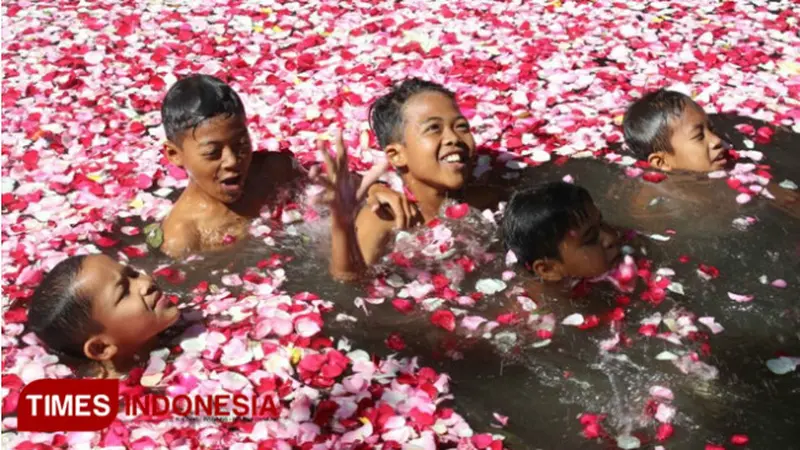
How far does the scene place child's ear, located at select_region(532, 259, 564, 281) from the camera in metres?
4.67

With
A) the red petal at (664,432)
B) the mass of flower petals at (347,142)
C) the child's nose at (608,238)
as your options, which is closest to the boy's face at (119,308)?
the mass of flower petals at (347,142)

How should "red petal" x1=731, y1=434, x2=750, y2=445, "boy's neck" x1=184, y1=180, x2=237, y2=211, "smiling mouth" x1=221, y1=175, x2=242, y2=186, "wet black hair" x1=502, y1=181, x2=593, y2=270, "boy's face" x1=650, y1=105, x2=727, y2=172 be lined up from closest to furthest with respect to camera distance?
1. "red petal" x1=731, y1=434, x2=750, y2=445
2. "wet black hair" x1=502, y1=181, x2=593, y2=270
3. "smiling mouth" x1=221, y1=175, x2=242, y2=186
4. "boy's neck" x1=184, y1=180, x2=237, y2=211
5. "boy's face" x1=650, y1=105, x2=727, y2=172

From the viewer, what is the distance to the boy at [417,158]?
492 cm

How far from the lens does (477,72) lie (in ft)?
23.5

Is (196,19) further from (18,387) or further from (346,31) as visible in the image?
(18,387)

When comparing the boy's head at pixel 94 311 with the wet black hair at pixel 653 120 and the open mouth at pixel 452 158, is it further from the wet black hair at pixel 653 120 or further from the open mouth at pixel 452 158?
the wet black hair at pixel 653 120

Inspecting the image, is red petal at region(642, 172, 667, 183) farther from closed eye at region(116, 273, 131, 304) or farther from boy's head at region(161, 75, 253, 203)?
closed eye at region(116, 273, 131, 304)

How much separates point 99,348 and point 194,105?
1.48 m

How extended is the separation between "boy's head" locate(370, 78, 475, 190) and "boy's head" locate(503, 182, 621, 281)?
0.46m

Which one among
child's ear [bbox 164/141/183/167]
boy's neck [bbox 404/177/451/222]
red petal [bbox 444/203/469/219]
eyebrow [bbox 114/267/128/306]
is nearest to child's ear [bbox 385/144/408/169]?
boy's neck [bbox 404/177/451/222]

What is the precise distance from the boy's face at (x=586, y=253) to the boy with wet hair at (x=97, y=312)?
195 centimetres

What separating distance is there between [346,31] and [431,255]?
11.8ft

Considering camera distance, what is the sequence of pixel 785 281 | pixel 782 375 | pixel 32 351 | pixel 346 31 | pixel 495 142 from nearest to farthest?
pixel 782 375
pixel 32 351
pixel 785 281
pixel 495 142
pixel 346 31

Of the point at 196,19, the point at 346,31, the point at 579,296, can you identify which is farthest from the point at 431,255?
the point at 196,19
